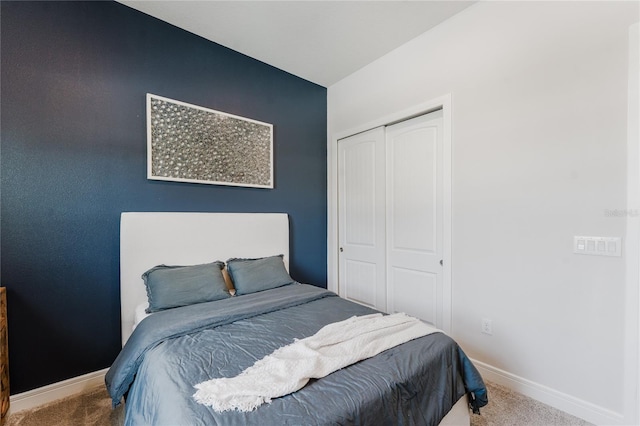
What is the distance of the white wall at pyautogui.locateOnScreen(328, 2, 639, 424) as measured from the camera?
1.67 metres

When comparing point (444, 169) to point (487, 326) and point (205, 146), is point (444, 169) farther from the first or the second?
point (205, 146)

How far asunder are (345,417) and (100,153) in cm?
239

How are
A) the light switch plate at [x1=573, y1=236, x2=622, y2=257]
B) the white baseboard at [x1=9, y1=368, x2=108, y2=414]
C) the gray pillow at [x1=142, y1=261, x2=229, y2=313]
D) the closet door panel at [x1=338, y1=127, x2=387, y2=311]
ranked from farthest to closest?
the closet door panel at [x1=338, y1=127, x2=387, y2=311] < the gray pillow at [x1=142, y1=261, x2=229, y2=313] < the white baseboard at [x1=9, y1=368, x2=108, y2=414] < the light switch plate at [x1=573, y1=236, x2=622, y2=257]

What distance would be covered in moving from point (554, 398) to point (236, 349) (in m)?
2.06

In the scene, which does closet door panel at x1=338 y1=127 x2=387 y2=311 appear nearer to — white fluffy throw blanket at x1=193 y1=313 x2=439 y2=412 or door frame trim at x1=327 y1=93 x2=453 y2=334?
door frame trim at x1=327 y1=93 x2=453 y2=334

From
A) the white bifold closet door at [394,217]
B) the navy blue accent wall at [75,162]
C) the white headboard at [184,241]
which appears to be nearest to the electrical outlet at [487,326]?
the white bifold closet door at [394,217]

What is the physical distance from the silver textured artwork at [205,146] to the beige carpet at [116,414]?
1.65m

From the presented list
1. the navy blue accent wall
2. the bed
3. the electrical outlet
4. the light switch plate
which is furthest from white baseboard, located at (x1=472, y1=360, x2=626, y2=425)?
the navy blue accent wall

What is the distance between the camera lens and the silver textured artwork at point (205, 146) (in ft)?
7.75

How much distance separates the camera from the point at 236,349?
146 centimetres

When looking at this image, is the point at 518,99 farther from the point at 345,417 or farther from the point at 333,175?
the point at 345,417

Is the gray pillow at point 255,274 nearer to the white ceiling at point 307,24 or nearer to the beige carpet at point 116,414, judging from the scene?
the beige carpet at point 116,414

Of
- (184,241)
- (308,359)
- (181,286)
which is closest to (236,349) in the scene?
(308,359)

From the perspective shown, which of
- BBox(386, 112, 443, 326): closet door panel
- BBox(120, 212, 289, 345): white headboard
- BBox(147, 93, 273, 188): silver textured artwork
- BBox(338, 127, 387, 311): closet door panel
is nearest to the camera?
BBox(120, 212, 289, 345): white headboard
